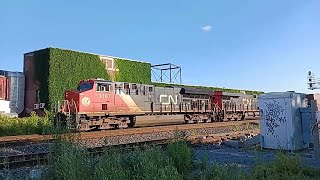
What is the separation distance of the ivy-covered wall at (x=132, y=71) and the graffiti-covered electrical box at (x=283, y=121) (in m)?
23.1

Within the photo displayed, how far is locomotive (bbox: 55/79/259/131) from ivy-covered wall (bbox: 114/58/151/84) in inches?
389

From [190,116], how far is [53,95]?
12.4 m

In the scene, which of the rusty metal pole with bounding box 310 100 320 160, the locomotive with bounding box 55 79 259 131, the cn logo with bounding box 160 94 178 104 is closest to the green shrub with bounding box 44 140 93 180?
the locomotive with bounding box 55 79 259 131

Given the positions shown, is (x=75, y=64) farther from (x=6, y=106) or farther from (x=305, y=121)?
(x=305, y=121)

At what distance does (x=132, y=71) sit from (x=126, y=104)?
15721 mm

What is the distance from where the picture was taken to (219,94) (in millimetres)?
29953

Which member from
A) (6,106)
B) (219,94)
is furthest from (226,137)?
(6,106)

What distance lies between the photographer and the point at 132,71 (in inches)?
1380

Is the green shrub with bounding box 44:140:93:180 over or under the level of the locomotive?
under

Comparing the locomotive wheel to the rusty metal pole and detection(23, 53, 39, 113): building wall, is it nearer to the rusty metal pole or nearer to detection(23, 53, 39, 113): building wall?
the rusty metal pole

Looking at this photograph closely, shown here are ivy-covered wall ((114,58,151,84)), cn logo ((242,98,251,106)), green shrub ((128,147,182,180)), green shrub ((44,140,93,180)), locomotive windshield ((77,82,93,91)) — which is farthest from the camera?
ivy-covered wall ((114,58,151,84))

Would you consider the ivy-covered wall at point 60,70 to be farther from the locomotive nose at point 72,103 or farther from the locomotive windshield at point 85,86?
the locomotive nose at point 72,103

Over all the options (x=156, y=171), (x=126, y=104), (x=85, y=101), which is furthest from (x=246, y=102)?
(x=156, y=171)

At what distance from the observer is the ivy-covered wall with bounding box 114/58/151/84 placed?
33.8 m
